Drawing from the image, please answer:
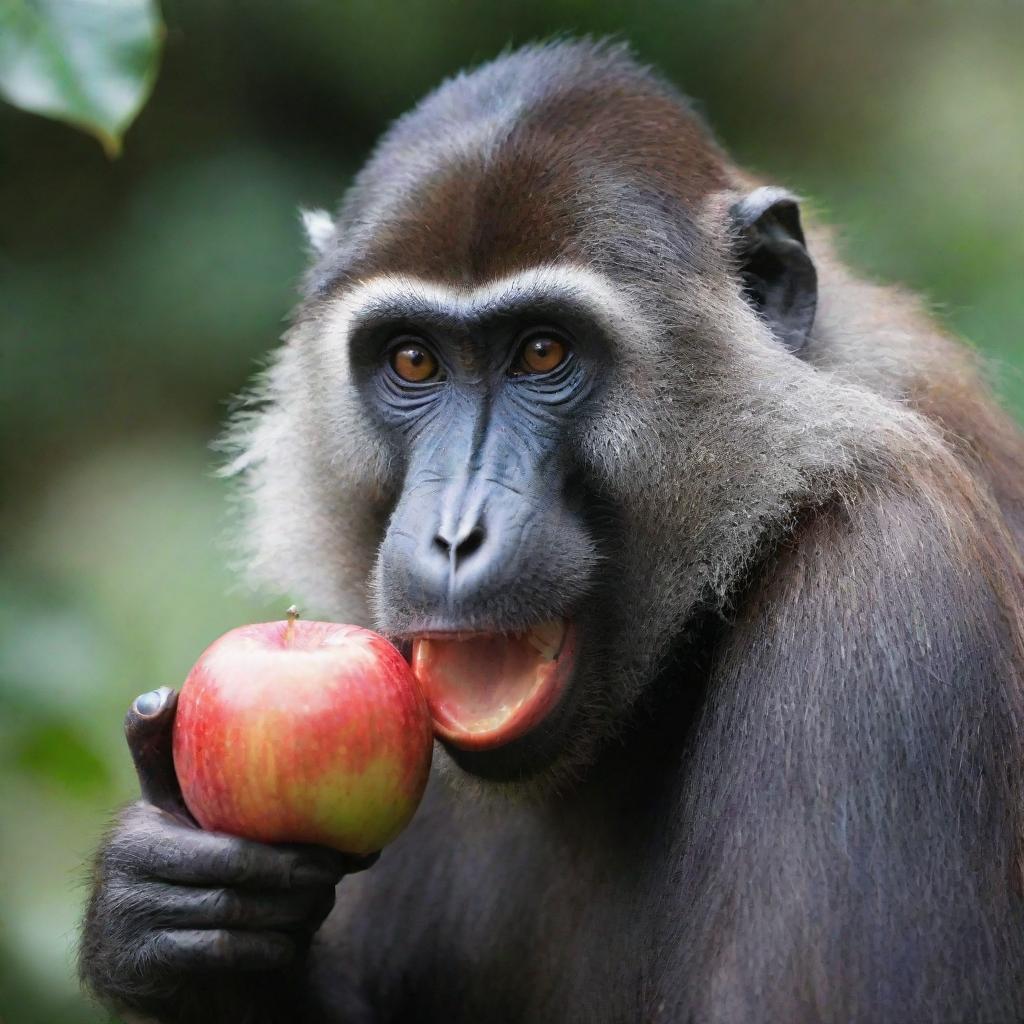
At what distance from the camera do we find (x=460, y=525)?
3834 mm

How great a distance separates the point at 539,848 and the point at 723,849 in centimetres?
114

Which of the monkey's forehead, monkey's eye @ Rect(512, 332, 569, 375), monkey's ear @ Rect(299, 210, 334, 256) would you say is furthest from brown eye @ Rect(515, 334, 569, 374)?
monkey's ear @ Rect(299, 210, 334, 256)

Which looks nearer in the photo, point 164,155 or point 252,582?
point 252,582

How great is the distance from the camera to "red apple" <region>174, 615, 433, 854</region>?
3.63 meters

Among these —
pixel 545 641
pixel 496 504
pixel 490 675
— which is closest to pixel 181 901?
pixel 490 675

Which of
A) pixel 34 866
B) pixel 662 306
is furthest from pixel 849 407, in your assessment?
pixel 34 866

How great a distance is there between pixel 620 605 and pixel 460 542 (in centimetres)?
62

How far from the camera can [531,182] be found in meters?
4.35

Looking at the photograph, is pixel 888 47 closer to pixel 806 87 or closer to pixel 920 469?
pixel 806 87

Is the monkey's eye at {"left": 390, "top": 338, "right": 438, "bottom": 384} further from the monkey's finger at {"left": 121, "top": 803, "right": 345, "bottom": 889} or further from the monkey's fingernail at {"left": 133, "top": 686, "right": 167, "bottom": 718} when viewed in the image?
the monkey's finger at {"left": 121, "top": 803, "right": 345, "bottom": 889}

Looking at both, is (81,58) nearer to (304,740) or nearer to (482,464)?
(482,464)

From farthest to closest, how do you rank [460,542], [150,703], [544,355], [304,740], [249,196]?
[249,196], [544,355], [150,703], [460,542], [304,740]

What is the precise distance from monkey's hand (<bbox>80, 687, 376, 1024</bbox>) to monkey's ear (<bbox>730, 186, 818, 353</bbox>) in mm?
2062

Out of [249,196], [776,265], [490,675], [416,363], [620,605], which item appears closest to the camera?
[490,675]
